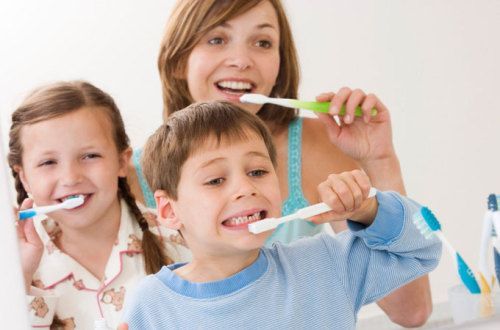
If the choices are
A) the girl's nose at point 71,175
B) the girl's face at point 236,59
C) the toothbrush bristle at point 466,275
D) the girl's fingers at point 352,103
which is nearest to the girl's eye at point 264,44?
the girl's face at point 236,59

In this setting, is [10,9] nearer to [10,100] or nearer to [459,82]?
[10,100]

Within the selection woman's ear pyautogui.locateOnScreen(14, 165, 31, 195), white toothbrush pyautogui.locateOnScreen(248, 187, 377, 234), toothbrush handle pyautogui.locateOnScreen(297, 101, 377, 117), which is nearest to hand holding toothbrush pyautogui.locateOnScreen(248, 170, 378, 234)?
white toothbrush pyautogui.locateOnScreen(248, 187, 377, 234)

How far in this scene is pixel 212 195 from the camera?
2.09 ft

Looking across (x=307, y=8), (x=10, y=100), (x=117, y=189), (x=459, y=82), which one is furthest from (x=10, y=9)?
(x=459, y=82)

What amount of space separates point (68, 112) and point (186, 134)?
110 mm

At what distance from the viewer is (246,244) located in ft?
2.06

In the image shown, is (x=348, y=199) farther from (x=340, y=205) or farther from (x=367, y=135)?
(x=367, y=135)

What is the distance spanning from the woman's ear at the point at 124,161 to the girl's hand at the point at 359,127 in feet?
0.67

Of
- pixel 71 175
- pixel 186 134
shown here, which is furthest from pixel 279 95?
pixel 71 175

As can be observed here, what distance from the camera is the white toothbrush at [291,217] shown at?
0.63 meters

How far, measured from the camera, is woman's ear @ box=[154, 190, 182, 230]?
0.67m

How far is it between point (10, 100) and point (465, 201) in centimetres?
49

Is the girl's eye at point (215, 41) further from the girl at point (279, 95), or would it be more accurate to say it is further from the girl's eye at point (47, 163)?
the girl's eye at point (47, 163)

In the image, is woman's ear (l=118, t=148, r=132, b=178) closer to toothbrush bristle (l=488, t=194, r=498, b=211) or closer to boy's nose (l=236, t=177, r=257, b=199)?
boy's nose (l=236, t=177, r=257, b=199)
